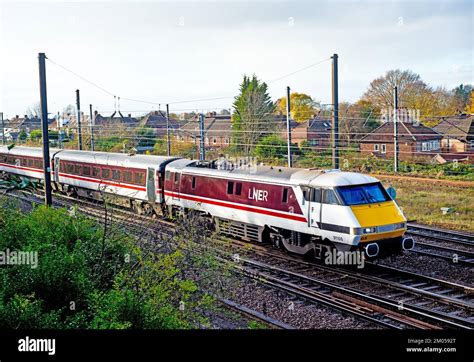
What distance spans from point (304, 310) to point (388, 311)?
5.19 feet

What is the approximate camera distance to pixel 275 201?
1411cm

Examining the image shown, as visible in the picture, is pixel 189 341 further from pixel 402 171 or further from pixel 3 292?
pixel 402 171

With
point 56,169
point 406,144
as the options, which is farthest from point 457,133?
point 56,169

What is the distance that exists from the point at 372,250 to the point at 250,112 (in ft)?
106

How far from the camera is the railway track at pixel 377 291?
9.63m

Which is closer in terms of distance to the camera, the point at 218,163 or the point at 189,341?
the point at 189,341

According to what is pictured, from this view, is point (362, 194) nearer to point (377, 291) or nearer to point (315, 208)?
point (315, 208)

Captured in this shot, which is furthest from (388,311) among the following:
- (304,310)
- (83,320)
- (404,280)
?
(83,320)

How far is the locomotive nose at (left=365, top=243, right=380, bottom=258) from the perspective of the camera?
1176 centimetres

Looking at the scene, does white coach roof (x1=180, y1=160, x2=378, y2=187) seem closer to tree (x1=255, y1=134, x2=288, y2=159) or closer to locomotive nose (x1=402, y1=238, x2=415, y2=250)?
locomotive nose (x1=402, y1=238, x2=415, y2=250)

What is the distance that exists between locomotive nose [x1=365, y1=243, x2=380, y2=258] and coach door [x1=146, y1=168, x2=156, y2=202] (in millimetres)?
10191

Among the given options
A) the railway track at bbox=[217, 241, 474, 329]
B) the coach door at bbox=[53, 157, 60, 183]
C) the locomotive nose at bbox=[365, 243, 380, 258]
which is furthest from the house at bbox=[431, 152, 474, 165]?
the locomotive nose at bbox=[365, 243, 380, 258]

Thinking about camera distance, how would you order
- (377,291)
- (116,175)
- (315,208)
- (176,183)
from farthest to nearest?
(116,175) < (176,183) < (315,208) < (377,291)

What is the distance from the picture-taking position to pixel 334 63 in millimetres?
17078
